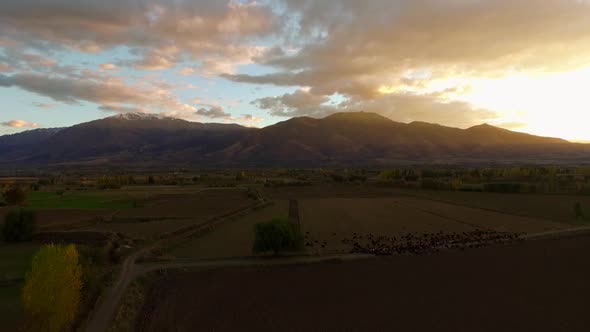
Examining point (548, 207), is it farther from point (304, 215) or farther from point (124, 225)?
point (124, 225)

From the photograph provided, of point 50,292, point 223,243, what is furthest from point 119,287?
point 223,243

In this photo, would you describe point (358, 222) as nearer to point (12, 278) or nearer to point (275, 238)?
point (275, 238)

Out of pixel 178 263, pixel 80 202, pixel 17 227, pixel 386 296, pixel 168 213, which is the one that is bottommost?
pixel 386 296

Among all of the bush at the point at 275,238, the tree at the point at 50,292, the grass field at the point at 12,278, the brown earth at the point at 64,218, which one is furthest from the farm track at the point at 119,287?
the brown earth at the point at 64,218

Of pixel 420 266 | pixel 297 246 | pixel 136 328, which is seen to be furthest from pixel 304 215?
pixel 136 328

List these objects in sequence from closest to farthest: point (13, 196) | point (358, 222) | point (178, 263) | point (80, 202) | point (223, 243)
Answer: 1. point (178, 263)
2. point (223, 243)
3. point (358, 222)
4. point (13, 196)
5. point (80, 202)

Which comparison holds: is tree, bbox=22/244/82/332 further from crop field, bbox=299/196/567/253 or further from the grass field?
crop field, bbox=299/196/567/253

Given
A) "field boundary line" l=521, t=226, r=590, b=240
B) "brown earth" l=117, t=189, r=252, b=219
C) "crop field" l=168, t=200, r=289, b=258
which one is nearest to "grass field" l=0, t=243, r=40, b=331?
"crop field" l=168, t=200, r=289, b=258

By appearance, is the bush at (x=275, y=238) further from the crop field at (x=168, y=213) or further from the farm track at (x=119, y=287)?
the crop field at (x=168, y=213)
